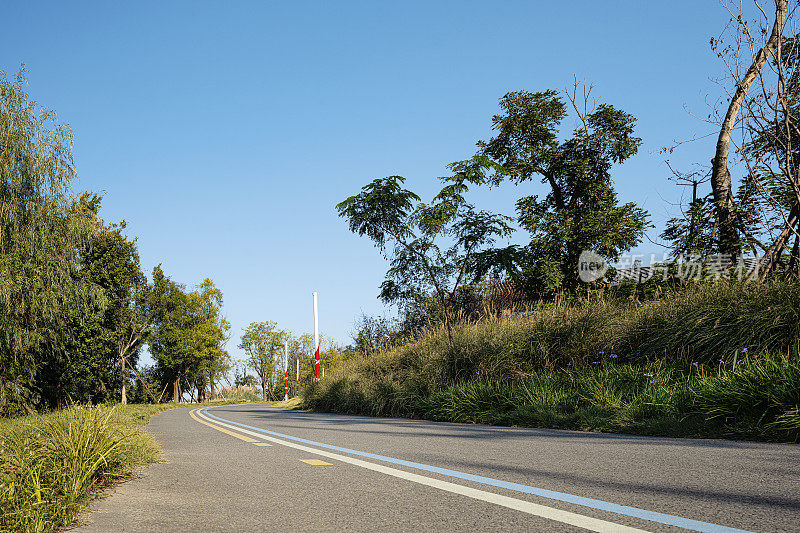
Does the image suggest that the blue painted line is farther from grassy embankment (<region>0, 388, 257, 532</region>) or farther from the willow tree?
the willow tree

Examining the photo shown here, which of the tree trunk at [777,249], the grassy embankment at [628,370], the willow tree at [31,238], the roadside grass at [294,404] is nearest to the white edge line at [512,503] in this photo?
the grassy embankment at [628,370]

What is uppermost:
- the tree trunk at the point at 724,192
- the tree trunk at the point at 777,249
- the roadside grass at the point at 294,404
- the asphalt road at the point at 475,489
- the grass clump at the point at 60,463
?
the tree trunk at the point at 724,192

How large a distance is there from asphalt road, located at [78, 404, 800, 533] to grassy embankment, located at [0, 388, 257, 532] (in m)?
0.16

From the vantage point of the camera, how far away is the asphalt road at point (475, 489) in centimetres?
236

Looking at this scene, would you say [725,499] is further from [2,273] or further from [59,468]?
[2,273]

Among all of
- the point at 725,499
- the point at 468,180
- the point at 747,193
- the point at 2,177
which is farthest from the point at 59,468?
the point at 2,177

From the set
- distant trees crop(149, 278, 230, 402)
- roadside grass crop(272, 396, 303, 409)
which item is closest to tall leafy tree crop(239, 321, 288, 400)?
distant trees crop(149, 278, 230, 402)

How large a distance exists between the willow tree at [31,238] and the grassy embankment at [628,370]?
13.1 m

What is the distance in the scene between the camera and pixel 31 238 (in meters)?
18.0

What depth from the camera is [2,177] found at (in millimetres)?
17906

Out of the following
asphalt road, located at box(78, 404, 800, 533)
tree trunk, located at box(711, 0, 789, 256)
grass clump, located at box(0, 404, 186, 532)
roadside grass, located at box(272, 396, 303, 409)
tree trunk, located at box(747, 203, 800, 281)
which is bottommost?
roadside grass, located at box(272, 396, 303, 409)

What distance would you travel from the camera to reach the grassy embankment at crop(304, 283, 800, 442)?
525 centimetres

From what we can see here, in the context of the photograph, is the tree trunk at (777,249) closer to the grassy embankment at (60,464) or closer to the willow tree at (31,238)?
the grassy embankment at (60,464)

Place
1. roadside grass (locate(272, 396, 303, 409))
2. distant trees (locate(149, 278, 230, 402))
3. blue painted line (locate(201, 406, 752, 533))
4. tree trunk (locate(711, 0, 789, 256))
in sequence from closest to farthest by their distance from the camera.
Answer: blue painted line (locate(201, 406, 752, 533)), tree trunk (locate(711, 0, 789, 256)), roadside grass (locate(272, 396, 303, 409)), distant trees (locate(149, 278, 230, 402))
